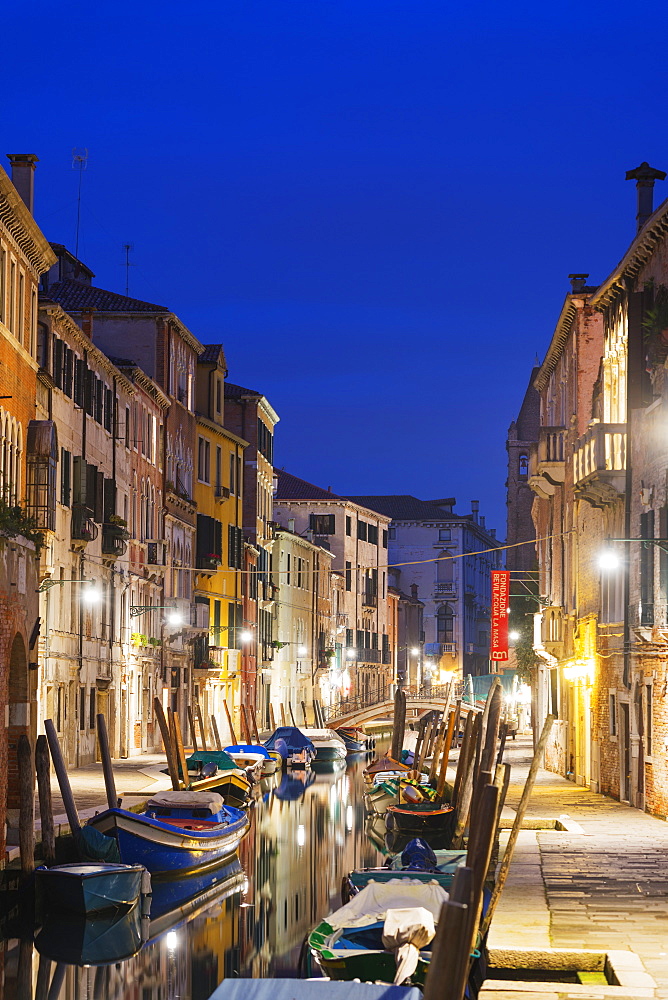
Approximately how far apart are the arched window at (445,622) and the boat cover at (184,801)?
71.5 meters

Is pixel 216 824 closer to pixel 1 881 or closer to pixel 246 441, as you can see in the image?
pixel 1 881

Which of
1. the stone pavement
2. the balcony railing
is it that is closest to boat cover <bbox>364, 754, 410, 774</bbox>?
the stone pavement

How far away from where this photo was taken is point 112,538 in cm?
3469

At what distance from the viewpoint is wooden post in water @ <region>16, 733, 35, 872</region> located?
17203mm

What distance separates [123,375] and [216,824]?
1630 cm

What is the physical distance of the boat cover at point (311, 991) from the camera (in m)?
9.36

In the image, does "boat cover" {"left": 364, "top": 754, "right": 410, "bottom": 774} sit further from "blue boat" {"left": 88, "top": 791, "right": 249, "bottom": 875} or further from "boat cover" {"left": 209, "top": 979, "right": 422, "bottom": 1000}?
"boat cover" {"left": 209, "top": 979, "right": 422, "bottom": 1000}

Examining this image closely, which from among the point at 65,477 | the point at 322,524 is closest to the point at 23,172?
the point at 65,477

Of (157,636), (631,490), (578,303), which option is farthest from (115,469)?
(631,490)

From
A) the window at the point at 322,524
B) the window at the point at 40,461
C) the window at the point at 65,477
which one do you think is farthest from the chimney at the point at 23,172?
the window at the point at 322,524

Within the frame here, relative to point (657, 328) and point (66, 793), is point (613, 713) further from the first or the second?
point (66, 793)

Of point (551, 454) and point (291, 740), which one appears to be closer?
point (551, 454)

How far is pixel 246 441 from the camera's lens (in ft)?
178

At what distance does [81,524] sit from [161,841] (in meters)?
11.7
